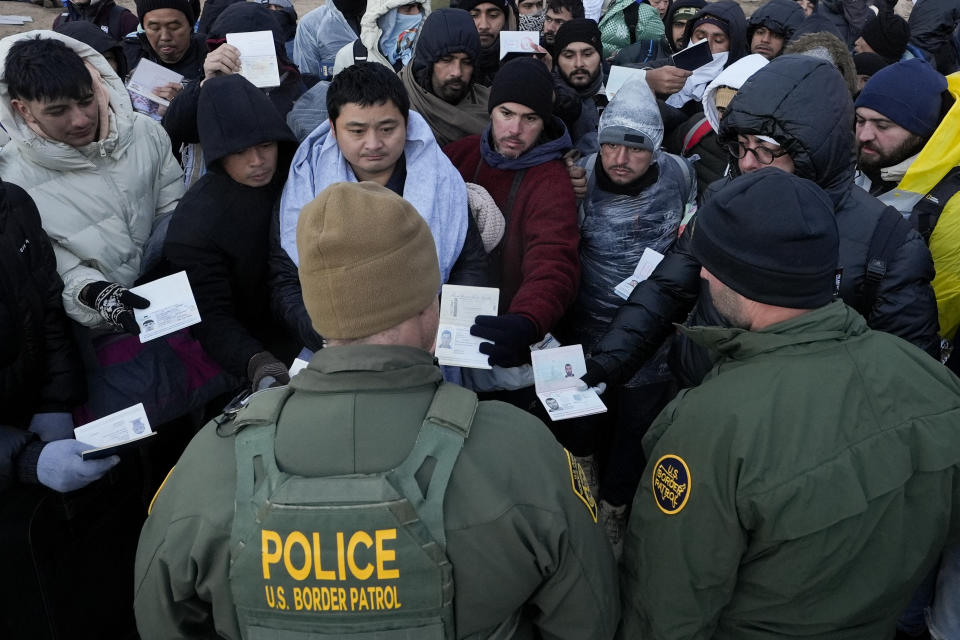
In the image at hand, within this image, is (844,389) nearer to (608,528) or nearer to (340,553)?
(340,553)

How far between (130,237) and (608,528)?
9.55ft

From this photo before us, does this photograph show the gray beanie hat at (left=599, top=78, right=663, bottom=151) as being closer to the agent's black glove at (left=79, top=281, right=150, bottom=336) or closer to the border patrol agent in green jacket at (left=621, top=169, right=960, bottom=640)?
the border patrol agent in green jacket at (left=621, top=169, right=960, bottom=640)

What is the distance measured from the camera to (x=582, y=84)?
4520 millimetres

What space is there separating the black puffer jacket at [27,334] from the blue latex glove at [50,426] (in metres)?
0.03

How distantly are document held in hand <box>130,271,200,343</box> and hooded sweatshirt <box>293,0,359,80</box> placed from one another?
2.66 metres

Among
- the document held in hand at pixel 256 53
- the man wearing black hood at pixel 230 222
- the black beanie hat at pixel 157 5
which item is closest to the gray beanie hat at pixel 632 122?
the man wearing black hood at pixel 230 222

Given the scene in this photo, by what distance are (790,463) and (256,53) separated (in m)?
3.52

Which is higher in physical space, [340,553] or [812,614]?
[340,553]

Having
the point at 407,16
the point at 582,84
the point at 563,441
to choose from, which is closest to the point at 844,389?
the point at 563,441

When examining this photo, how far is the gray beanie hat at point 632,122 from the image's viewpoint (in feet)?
10.9

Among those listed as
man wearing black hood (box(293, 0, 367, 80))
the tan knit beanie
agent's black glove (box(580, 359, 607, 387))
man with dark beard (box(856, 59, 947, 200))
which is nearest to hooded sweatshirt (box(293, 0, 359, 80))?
man wearing black hood (box(293, 0, 367, 80))

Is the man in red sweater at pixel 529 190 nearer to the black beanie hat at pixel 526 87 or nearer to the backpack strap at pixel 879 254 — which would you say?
the black beanie hat at pixel 526 87

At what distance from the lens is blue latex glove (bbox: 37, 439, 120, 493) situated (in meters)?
2.38

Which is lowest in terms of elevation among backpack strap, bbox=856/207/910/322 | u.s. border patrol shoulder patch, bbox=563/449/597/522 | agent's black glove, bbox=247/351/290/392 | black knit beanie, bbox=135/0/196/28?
agent's black glove, bbox=247/351/290/392
